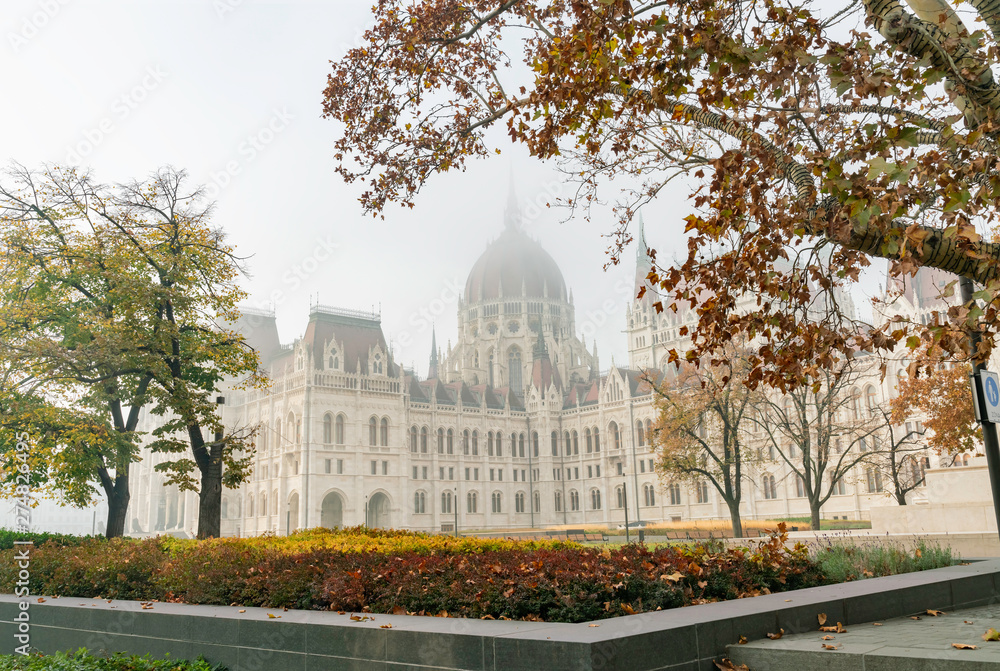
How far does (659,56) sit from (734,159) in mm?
1228

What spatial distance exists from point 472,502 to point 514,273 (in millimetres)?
36703

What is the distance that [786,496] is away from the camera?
64.9 m

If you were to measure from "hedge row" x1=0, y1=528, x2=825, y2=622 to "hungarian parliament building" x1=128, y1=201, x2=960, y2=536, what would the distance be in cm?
5204

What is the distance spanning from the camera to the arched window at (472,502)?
3187 inches

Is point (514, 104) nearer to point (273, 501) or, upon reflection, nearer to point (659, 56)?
point (659, 56)

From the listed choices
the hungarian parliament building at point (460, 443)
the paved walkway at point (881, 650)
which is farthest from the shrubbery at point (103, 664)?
the hungarian parliament building at point (460, 443)

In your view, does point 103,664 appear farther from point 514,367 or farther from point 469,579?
point 514,367

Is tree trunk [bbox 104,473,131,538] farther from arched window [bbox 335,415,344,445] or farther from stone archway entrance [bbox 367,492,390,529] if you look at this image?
stone archway entrance [bbox 367,492,390,529]

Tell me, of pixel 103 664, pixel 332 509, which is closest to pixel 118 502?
pixel 103 664

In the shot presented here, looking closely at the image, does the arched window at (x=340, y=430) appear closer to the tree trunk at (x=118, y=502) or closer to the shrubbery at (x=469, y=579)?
the tree trunk at (x=118, y=502)

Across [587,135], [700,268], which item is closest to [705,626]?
[700,268]

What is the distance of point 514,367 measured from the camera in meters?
102

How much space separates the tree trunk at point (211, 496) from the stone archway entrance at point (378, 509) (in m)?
55.2

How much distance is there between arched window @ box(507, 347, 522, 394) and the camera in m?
101
